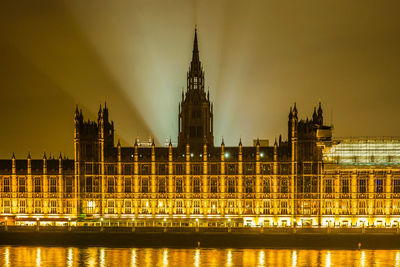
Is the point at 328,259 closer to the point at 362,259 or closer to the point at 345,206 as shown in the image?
the point at 362,259

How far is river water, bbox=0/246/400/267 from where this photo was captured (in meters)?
130

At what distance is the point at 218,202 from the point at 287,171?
12264mm

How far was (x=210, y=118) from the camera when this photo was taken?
167 metres

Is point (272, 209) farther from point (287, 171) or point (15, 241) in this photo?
point (15, 241)

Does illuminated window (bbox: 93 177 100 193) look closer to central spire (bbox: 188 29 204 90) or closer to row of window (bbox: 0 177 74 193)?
row of window (bbox: 0 177 74 193)

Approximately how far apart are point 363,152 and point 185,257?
125 feet

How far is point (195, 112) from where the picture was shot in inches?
6491

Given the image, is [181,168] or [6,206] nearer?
[181,168]

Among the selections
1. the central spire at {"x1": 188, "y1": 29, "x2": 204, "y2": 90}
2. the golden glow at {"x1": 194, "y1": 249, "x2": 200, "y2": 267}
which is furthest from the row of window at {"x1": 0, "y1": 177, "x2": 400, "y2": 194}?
the central spire at {"x1": 188, "y1": 29, "x2": 204, "y2": 90}

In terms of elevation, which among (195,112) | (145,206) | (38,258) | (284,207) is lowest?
(38,258)

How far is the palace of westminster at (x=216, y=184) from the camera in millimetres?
153500

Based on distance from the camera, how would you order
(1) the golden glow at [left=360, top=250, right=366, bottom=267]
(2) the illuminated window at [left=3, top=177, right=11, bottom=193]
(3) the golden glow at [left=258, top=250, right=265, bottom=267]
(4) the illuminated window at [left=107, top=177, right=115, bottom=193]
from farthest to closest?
(2) the illuminated window at [left=3, top=177, right=11, bottom=193]
(4) the illuminated window at [left=107, top=177, right=115, bottom=193]
(3) the golden glow at [left=258, top=250, right=265, bottom=267]
(1) the golden glow at [left=360, top=250, right=366, bottom=267]

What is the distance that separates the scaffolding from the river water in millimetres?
18315

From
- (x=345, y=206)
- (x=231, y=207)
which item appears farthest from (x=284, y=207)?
(x=345, y=206)
